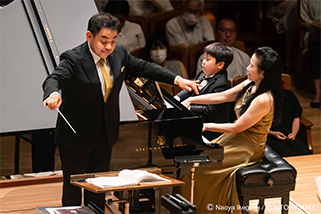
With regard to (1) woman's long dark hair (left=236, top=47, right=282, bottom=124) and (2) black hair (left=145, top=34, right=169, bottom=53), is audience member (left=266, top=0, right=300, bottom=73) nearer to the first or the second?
(2) black hair (left=145, top=34, right=169, bottom=53)

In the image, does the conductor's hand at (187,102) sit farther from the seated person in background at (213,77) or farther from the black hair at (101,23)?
the black hair at (101,23)

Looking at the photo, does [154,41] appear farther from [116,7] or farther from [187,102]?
[187,102]

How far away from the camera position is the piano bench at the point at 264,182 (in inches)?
108

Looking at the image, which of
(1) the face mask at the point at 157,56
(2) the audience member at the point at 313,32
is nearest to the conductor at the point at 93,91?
(1) the face mask at the point at 157,56

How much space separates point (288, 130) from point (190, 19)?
1.43m

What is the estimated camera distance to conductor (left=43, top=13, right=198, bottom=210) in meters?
2.67

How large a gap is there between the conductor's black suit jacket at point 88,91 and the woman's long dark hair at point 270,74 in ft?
1.90

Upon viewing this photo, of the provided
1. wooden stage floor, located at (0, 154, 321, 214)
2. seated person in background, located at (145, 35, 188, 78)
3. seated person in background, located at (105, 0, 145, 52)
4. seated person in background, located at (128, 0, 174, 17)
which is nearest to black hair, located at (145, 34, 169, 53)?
seated person in background, located at (145, 35, 188, 78)

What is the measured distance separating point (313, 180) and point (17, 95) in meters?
2.53

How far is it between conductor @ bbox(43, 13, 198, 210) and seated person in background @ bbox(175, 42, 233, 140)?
353mm

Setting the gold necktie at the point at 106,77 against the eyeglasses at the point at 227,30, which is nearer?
the gold necktie at the point at 106,77

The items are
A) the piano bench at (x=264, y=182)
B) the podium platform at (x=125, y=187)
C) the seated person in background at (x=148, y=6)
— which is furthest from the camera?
the seated person in background at (x=148, y=6)

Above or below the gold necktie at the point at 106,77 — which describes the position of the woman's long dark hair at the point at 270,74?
below

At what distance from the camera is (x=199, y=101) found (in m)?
3.10
